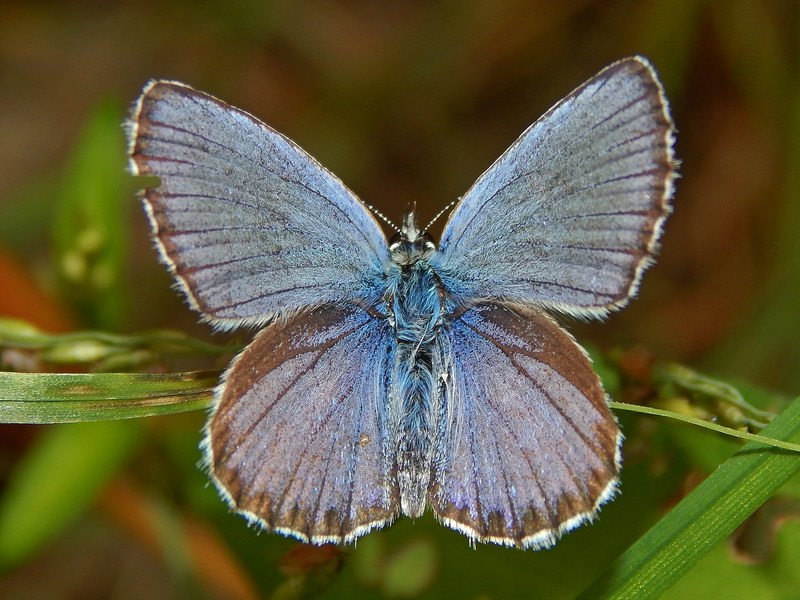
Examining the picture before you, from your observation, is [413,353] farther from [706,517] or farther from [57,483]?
[57,483]

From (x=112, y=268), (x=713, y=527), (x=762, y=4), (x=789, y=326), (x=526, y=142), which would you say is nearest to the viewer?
→ (x=713, y=527)

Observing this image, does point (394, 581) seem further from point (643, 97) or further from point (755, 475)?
point (643, 97)

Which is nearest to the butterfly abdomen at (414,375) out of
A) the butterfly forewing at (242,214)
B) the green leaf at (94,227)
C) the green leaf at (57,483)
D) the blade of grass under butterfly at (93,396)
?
the butterfly forewing at (242,214)

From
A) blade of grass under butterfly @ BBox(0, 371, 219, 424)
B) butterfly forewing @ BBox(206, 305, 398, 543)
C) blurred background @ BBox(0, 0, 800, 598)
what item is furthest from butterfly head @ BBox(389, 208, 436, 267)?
blurred background @ BBox(0, 0, 800, 598)

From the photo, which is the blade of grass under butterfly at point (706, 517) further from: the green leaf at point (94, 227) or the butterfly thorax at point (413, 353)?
the green leaf at point (94, 227)

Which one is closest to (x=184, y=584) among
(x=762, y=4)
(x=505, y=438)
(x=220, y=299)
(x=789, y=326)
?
(x=220, y=299)

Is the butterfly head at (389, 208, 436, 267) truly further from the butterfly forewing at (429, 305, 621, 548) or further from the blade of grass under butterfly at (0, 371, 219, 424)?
the blade of grass under butterfly at (0, 371, 219, 424)
